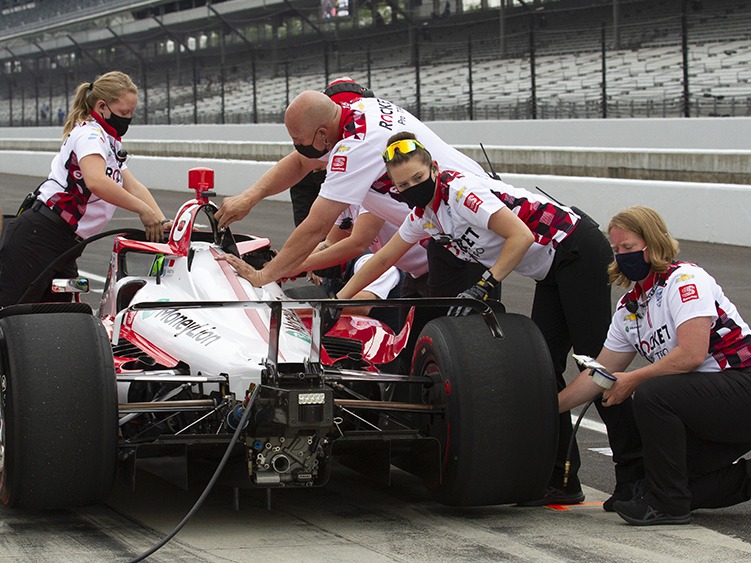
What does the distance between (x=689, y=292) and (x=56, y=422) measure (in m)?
2.49

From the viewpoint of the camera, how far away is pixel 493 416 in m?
5.14

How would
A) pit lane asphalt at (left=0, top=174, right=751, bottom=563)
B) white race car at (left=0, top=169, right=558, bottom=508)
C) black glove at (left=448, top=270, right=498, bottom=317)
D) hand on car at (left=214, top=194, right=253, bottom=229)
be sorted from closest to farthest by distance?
pit lane asphalt at (left=0, top=174, right=751, bottom=563) → white race car at (left=0, top=169, right=558, bottom=508) → black glove at (left=448, top=270, right=498, bottom=317) → hand on car at (left=214, top=194, right=253, bottom=229)

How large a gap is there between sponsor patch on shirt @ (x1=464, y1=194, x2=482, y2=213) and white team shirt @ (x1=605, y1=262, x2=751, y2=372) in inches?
29.7

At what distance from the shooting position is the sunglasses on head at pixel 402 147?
5.61 metres

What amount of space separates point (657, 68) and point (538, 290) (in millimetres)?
25053

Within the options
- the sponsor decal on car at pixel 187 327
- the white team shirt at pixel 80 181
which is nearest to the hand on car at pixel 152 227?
the white team shirt at pixel 80 181

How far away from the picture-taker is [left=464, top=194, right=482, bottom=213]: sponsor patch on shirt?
566 cm

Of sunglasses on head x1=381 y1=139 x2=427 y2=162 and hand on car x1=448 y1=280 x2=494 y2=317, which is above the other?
sunglasses on head x1=381 y1=139 x2=427 y2=162

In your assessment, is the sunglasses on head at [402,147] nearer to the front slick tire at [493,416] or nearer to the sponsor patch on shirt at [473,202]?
the sponsor patch on shirt at [473,202]

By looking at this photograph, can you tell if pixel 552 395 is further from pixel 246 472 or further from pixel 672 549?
pixel 246 472

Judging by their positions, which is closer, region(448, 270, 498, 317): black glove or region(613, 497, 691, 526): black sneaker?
region(613, 497, 691, 526): black sneaker

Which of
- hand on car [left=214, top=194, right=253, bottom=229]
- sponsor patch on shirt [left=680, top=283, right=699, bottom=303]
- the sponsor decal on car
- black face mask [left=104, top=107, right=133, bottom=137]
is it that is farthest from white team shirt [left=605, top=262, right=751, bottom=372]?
black face mask [left=104, top=107, right=133, bottom=137]

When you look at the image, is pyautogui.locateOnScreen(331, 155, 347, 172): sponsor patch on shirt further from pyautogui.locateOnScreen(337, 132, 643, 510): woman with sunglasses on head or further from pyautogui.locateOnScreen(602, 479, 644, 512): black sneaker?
pyautogui.locateOnScreen(602, 479, 644, 512): black sneaker

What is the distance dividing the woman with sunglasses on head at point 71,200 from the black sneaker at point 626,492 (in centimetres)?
299
